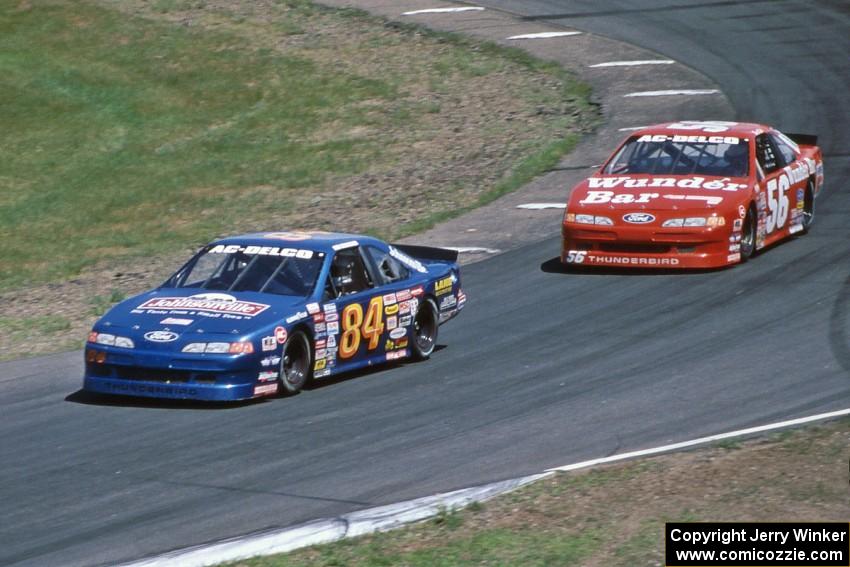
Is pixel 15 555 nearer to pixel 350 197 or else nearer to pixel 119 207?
pixel 350 197

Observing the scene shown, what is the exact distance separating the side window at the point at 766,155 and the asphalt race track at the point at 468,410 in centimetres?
90

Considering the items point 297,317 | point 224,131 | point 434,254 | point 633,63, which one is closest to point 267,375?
point 297,317

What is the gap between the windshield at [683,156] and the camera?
16.2 meters

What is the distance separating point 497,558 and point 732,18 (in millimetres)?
25564

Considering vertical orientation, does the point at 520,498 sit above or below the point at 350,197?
above

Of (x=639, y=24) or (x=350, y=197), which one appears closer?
(x=350, y=197)

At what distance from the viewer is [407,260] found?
12727 mm

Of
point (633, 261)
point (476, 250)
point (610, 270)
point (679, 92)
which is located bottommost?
point (476, 250)

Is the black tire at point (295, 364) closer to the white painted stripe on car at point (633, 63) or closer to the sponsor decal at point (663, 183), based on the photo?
the sponsor decal at point (663, 183)

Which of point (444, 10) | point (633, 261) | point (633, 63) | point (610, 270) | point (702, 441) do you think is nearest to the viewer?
point (702, 441)

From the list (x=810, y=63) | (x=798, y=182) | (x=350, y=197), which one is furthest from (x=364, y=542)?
(x=810, y=63)

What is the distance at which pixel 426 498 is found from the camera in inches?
322

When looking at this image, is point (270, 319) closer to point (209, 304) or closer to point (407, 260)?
point (209, 304)

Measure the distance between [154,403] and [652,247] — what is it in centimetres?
649
